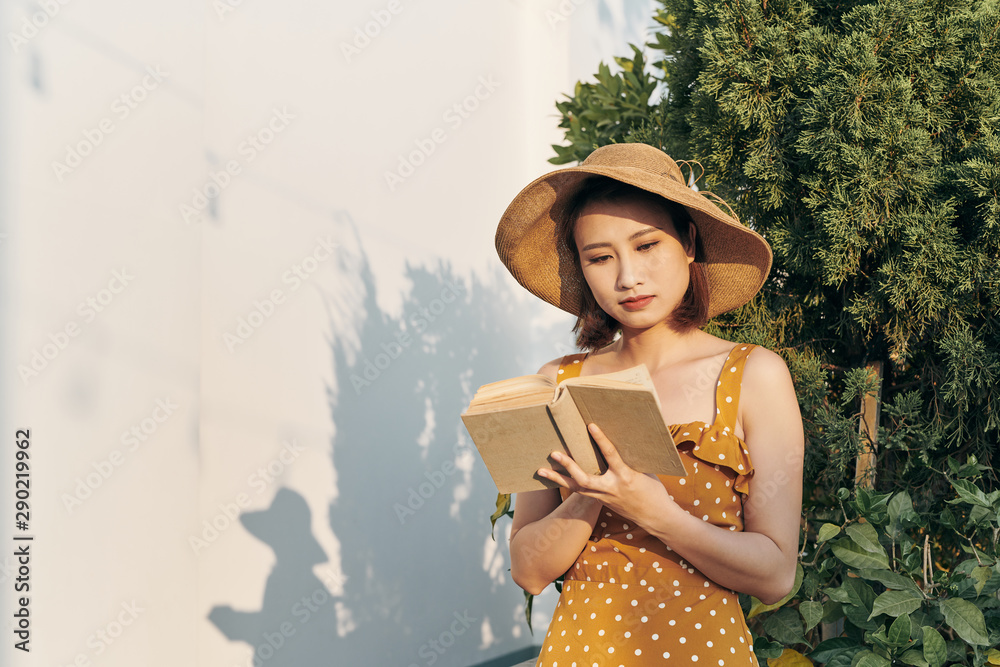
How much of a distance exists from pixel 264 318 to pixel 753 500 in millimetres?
2439

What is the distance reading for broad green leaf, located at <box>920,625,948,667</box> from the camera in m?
1.98

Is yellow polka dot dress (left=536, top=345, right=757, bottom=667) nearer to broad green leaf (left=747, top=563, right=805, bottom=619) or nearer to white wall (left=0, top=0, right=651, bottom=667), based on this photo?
broad green leaf (left=747, top=563, right=805, bottom=619)

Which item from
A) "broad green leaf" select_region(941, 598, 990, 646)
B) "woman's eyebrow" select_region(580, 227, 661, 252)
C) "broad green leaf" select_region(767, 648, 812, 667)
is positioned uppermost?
"woman's eyebrow" select_region(580, 227, 661, 252)

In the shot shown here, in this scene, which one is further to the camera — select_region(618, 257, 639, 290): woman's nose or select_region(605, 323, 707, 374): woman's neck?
select_region(605, 323, 707, 374): woman's neck

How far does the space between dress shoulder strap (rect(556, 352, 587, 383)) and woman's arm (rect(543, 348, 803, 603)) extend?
364mm

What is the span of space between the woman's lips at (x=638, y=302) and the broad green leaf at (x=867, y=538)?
1206 mm

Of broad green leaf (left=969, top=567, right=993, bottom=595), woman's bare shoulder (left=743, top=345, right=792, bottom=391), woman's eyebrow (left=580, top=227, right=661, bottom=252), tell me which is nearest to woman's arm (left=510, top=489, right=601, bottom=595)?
woman's bare shoulder (left=743, top=345, right=792, bottom=391)

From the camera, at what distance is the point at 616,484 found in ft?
3.78

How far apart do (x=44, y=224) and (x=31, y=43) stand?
0.56 m

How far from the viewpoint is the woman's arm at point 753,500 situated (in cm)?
116

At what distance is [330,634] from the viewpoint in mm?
3455

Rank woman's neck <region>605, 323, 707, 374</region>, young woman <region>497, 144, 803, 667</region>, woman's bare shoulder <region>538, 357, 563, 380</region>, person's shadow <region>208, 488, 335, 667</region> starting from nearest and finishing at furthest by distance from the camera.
Answer: young woman <region>497, 144, 803, 667</region> → woman's neck <region>605, 323, 707, 374</region> → woman's bare shoulder <region>538, 357, 563, 380</region> → person's shadow <region>208, 488, 335, 667</region>

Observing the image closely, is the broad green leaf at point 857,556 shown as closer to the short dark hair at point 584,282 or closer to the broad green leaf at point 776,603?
the broad green leaf at point 776,603

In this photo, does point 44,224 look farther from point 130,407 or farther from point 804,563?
point 804,563
